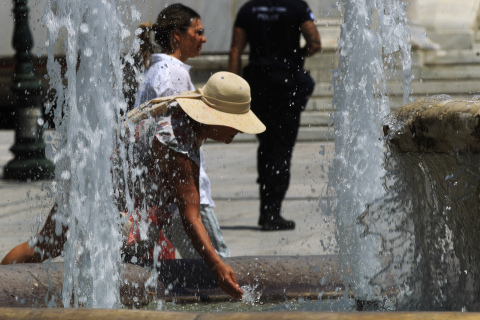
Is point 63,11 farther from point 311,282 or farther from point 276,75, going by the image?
point 276,75

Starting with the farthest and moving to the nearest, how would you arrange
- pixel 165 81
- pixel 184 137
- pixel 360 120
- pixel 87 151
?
pixel 165 81 < pixel 360 120 < pixel 184 137 < pixel 87 151

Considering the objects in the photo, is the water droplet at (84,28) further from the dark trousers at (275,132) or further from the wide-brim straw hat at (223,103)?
the dark trousers at (275,132)

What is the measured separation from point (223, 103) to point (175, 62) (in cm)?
105

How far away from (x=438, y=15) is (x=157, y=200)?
11693 millimetres

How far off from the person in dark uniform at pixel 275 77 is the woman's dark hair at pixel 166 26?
179cm

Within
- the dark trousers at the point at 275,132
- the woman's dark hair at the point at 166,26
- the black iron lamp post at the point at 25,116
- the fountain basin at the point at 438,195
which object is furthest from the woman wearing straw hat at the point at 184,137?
the black iron lamp post at the point at 25,116

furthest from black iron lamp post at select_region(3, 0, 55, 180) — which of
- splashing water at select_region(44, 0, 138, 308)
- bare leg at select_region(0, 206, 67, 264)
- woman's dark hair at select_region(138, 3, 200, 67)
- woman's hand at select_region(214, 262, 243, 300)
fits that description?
woman's hand at select_region(214, 262, 243, 300)

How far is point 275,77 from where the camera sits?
21.9ft

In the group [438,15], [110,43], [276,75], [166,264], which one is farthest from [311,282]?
[438,15]

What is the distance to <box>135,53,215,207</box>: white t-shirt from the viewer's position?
4.48 m

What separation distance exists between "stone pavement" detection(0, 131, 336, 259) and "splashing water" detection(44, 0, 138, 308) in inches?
6.2

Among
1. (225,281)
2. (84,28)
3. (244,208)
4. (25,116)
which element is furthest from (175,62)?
(25,116)

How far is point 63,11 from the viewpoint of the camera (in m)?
3.41

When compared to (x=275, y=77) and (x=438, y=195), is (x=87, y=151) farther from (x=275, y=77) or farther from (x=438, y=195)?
(x=275, y=77)
